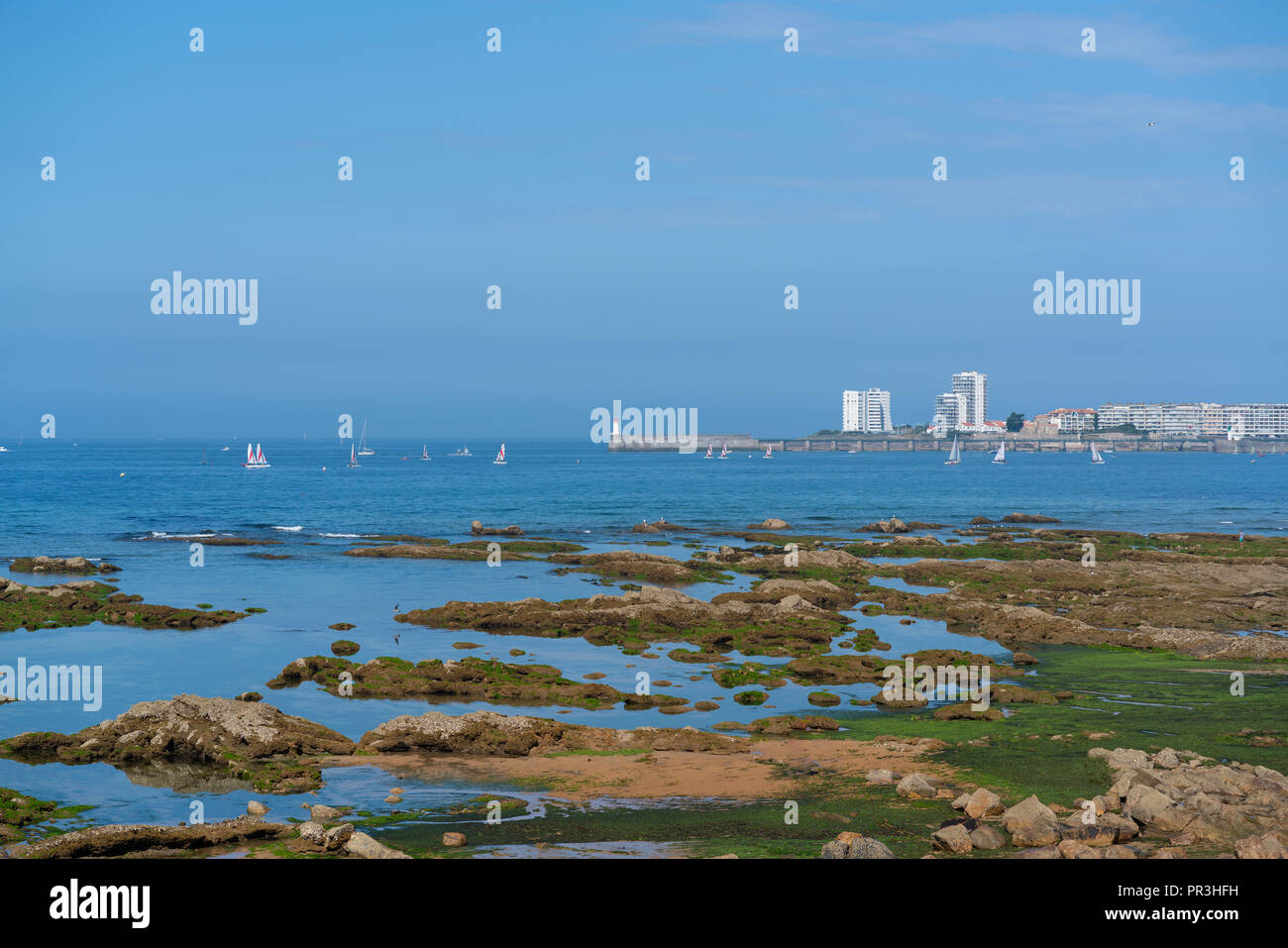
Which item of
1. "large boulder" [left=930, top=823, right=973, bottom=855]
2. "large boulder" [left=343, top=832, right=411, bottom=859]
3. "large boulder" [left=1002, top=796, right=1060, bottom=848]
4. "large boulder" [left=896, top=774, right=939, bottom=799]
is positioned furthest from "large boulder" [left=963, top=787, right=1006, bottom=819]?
"large boulder" [left=343, top=832, right=411, bottom=859]

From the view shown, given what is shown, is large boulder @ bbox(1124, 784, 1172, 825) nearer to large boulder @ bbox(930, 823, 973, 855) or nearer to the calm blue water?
large boulder @ bbox(930, 823, 973, 855)

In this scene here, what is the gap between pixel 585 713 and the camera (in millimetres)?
28250

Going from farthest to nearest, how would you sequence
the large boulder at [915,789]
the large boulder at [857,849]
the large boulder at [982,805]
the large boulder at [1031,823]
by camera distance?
1. the large boulder at [915,789]
2. the large boulder at [982,805]
3. the large boulder at [1031,823]
4. the large boulder at [857,849]

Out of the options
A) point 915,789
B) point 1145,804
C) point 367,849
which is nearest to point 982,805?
point 915,789

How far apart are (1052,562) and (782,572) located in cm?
1464

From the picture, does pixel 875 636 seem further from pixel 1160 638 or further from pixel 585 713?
pixel 585 713

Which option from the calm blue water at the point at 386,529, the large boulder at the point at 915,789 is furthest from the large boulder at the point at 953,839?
the calm blue water at the point at 386,529

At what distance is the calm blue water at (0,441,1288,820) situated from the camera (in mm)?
29922

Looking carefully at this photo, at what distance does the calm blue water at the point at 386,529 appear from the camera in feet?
98.2

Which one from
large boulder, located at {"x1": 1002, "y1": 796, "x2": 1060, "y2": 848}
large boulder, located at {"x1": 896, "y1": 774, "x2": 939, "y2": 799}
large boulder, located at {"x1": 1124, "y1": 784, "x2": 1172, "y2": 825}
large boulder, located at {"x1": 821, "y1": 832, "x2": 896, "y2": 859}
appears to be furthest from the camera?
large boulder, located at {"x1": 896, "y1": 774, "x2": 939, "y2": 799}

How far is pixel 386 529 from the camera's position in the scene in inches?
3317

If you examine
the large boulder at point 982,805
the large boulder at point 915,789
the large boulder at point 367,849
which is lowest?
the large boulder at point 915,789

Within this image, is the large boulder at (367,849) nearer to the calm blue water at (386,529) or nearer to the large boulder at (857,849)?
the calm blue water at (386,529)

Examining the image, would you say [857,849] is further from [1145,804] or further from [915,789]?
[1145,804]
